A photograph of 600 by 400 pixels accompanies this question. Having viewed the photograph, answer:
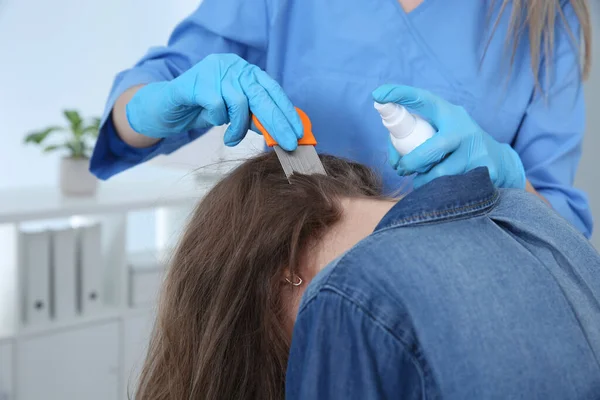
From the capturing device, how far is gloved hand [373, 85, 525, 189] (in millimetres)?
870

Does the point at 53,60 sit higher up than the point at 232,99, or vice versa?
the point at 53,60

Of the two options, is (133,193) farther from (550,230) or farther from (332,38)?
(550,230)

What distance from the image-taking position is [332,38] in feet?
3.77

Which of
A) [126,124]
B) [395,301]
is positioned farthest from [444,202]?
[126,124]

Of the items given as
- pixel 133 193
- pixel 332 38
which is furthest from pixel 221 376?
pixel 133 193

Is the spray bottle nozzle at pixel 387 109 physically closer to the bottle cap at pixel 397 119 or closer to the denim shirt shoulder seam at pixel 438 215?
the bottle cap at pixel 397 119

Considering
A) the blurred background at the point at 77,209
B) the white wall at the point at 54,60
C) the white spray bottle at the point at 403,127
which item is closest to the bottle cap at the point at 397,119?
the white spray bottle at the point at 403,127

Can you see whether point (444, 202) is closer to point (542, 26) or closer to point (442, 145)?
point (442, 145)

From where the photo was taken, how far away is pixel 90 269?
85.2 inches

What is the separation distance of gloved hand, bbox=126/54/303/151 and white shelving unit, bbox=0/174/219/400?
847 mm

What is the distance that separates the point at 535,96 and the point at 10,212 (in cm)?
144

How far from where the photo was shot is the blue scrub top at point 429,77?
113cm

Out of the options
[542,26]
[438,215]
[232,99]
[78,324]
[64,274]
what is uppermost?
[542,26]

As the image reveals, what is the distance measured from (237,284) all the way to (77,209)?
4.56 ft
